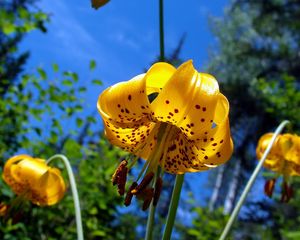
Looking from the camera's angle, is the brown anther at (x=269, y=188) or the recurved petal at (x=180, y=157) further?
the brown anther at (x=269, y=188)

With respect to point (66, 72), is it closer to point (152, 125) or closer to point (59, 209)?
point (59, 209)

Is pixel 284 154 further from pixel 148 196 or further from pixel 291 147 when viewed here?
pixel 148 196

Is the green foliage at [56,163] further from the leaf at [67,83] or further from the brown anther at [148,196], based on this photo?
the brown anther at [148,196]

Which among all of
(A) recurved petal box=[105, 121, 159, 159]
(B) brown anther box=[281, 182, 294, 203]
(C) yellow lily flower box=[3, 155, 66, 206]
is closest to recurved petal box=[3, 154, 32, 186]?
(C) yellow lily flower box=[3, 155, 66, 206]

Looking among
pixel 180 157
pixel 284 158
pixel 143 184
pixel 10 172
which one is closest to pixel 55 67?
pixel 10 172

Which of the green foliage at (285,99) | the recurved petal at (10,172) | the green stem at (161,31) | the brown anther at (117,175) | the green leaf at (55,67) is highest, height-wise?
the green foliage at (285,99)

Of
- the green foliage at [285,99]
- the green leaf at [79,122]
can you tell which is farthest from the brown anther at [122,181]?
the green foliage at [285,99]

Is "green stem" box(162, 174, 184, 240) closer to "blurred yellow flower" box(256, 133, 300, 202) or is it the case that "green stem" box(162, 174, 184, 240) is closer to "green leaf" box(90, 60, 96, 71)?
"blurred yellow flower" box(256, 133, 300, 202)
